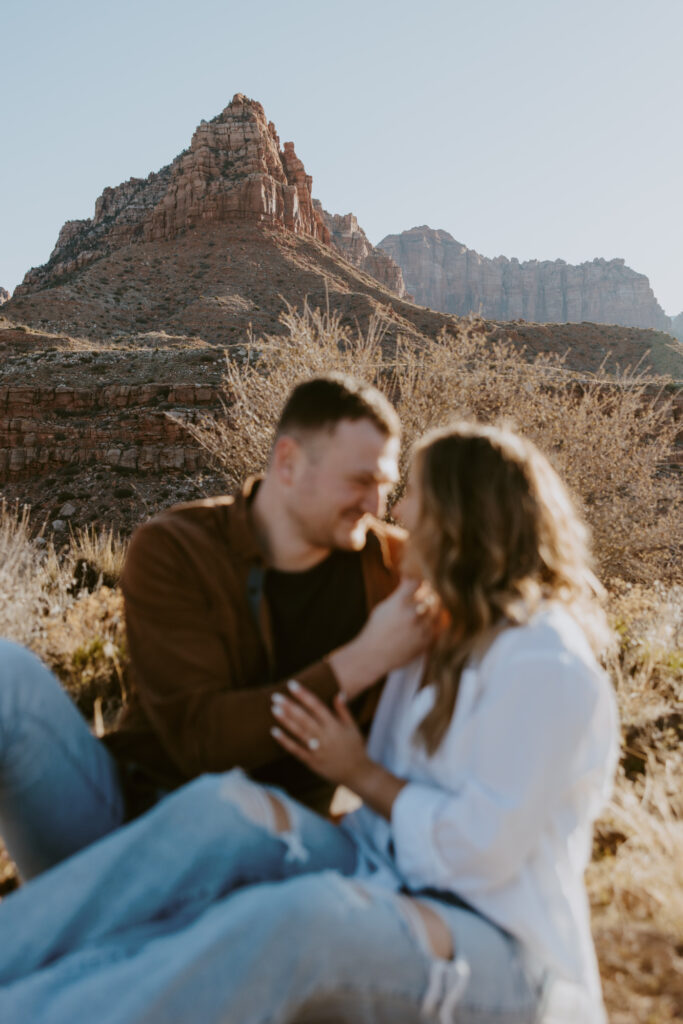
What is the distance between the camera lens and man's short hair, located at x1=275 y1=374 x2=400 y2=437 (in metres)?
2.22

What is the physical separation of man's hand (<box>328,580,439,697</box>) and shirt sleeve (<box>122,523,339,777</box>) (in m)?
0.05

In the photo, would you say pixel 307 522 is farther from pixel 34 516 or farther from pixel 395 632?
pixel 34 516

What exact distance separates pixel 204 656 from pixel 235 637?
13cm

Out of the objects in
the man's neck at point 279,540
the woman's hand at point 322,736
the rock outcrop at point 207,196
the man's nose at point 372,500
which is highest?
the rock outcrop at point 207,196

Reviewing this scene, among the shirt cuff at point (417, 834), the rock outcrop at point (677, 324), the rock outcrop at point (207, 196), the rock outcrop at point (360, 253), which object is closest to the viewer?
the shirt cuff at point (417, 834)

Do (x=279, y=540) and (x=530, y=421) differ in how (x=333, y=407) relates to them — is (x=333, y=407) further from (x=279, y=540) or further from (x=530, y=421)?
(x=530, y=421)

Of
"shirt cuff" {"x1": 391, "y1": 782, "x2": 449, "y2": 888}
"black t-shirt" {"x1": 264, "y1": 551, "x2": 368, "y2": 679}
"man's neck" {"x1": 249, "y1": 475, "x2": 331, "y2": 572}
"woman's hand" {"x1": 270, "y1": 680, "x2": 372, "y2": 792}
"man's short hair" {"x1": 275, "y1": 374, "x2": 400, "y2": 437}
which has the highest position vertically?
"man's short hair" {"x1": 275, "y1": 374, "x2": 400, "y2": 437}

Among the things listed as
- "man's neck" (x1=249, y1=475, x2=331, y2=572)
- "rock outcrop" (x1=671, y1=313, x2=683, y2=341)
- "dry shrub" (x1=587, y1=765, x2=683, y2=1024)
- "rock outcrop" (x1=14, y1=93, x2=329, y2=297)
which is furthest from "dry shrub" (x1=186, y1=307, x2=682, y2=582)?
"rock outcrop" (x1=671, y1=313, x2=683, y2=341)

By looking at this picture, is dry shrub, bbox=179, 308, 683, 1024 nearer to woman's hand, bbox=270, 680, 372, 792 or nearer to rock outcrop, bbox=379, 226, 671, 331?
woman's hand, bbox=270, 680, 372, 792

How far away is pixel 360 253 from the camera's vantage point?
100 meters

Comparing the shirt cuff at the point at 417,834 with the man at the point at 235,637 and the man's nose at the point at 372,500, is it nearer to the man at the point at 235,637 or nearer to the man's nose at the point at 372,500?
the man at the point at 235,637

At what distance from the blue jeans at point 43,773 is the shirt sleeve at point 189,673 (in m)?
0.25

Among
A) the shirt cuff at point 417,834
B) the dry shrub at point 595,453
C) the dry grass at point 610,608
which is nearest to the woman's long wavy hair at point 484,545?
the shirt cuff at point 417,834

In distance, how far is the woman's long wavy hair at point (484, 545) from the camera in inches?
65.2
